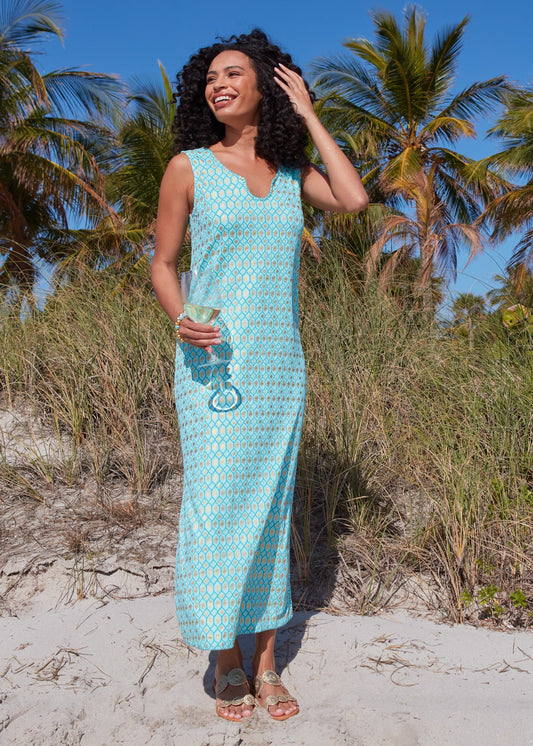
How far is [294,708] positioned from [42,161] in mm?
16762

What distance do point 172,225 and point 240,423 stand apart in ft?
2.34

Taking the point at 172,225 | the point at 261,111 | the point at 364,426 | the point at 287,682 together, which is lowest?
the point at 287,682

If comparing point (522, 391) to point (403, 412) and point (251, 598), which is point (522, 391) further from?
point (251, 598)

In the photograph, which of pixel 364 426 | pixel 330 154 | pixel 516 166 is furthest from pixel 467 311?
pixel 516 166

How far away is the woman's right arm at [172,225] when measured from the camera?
91.6 inches

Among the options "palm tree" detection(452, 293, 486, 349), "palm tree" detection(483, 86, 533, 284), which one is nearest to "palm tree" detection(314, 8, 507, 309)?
"palm tree" detection(483, 86, 533, 284)

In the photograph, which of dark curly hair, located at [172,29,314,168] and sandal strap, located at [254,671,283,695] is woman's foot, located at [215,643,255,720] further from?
dark curly hair, located at [172,29,314,168]

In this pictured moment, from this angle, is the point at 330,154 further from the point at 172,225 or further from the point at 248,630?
the point at 248,630

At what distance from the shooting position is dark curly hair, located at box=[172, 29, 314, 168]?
7.97 ft

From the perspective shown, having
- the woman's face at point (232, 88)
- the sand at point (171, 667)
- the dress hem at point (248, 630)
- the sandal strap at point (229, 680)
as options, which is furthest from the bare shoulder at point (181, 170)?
the sand at point (171, 667)

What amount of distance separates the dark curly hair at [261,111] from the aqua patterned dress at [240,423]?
0.48 feet

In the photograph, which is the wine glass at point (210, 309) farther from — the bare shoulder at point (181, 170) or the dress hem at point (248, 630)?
the dress hem at point (248, 630)

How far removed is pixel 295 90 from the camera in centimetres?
245

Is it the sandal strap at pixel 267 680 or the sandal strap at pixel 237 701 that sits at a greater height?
the sandal strap at pixel 267 680
